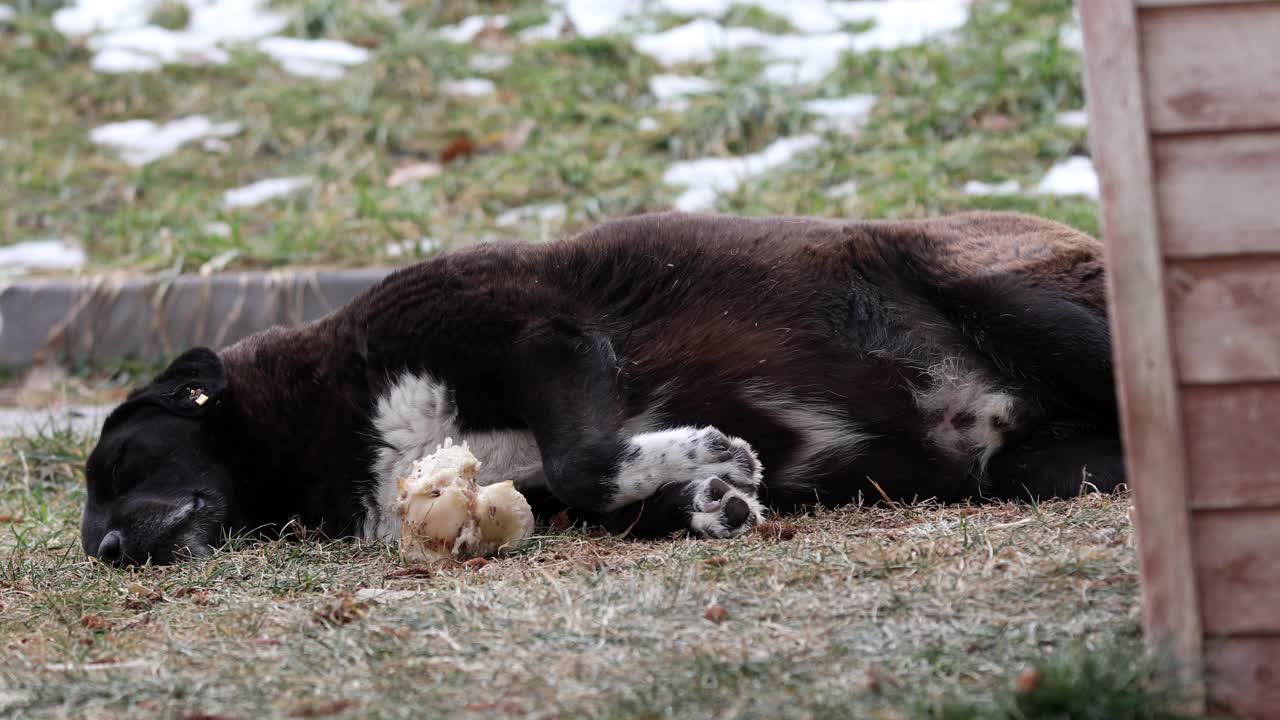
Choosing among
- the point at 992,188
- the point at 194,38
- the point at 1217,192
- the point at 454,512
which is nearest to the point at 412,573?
the point at 454,512

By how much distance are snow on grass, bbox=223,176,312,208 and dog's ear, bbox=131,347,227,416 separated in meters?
4.08

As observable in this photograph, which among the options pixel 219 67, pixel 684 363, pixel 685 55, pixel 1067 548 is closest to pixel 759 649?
pixel 1067 548

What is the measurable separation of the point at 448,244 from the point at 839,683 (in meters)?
4.96

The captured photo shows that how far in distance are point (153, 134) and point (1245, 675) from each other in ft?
27.0

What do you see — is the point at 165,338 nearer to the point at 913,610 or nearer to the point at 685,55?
the point at 685,55

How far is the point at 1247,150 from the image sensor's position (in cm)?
216

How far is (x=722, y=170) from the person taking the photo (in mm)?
7582

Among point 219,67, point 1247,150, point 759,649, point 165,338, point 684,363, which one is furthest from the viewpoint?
point 219,67

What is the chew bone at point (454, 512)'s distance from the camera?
346 cm

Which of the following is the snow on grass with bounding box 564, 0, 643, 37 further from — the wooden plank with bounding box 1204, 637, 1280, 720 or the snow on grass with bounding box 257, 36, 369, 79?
the wooden plank with bounding box 1204, 637, 1280, 720

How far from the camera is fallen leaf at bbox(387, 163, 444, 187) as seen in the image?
26.5 ft

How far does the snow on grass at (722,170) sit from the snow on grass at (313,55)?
300cm

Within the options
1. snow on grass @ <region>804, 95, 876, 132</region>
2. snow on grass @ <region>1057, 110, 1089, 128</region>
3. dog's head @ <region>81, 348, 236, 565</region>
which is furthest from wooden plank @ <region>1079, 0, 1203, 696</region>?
snow on grass @ <region>804, 95, 876, 132</region>

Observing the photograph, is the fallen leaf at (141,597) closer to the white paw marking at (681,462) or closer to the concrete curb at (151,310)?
the white paw marking at (681,462)
